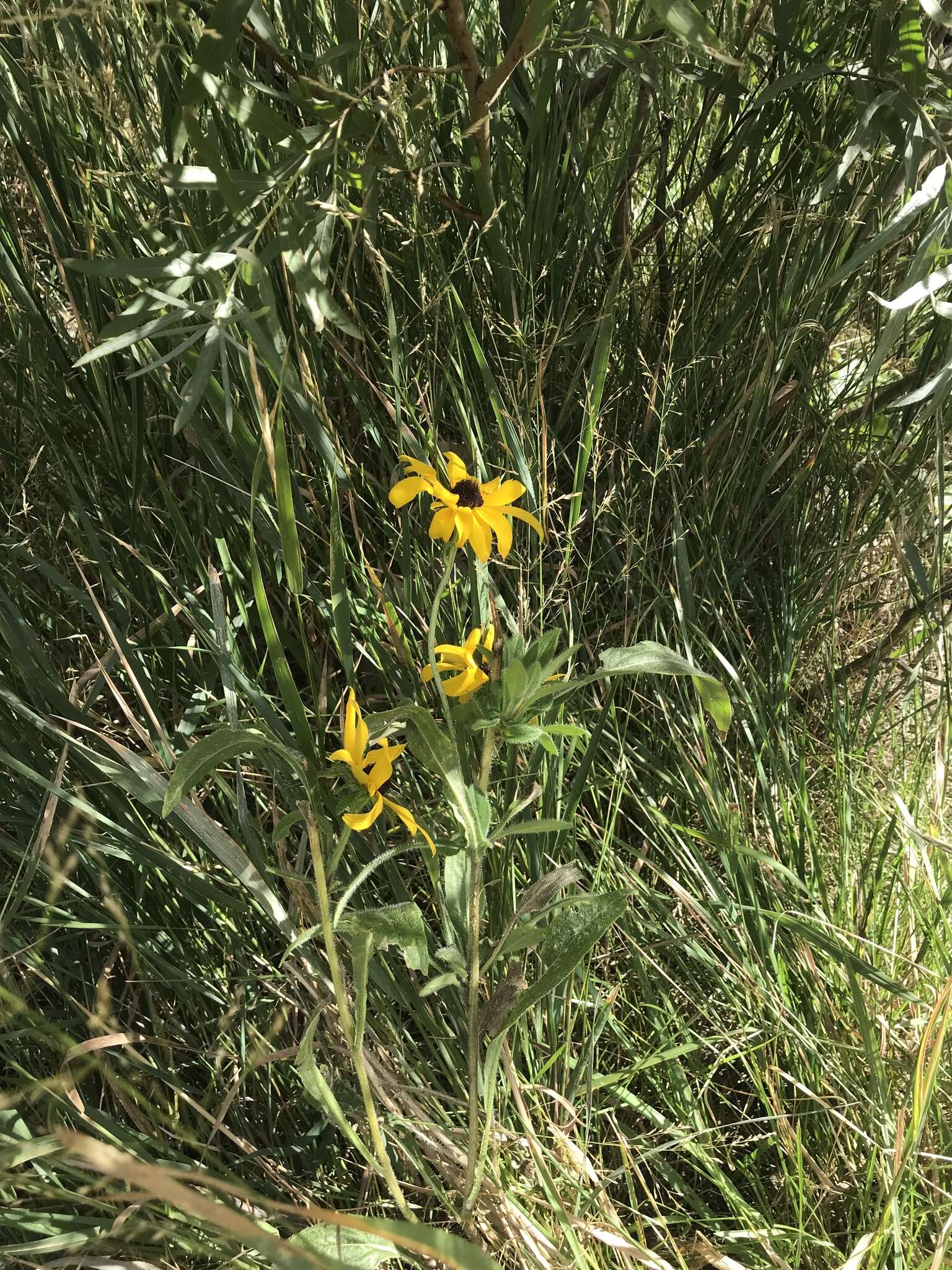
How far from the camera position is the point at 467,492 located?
0.68 m

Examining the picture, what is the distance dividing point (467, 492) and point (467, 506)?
10 mm

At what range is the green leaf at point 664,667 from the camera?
0.68m

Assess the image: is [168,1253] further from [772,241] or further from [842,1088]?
[772,241]

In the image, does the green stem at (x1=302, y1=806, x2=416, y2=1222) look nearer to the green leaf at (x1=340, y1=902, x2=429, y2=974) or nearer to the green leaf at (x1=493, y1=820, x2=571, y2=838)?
the green leaf at (x1=340, y1=902, x2=429, y2=974)

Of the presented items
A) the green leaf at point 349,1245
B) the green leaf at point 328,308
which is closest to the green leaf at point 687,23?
the green leaf at point 328,308

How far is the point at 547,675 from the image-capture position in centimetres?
66

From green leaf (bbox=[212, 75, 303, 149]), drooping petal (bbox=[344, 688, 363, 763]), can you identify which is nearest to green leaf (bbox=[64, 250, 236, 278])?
green leaf (bbox=[212, 75, 303, 149])

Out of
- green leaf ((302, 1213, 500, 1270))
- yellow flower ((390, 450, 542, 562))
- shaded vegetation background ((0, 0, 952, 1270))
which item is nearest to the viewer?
green leaf ((302, 1213, 500, 1270))

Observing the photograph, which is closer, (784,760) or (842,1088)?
(842,1088)

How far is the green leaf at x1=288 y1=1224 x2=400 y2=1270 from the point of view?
60 cm

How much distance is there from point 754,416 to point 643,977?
57 cm

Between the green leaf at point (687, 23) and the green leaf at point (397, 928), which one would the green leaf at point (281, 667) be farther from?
the green leaf at point (687, 23)

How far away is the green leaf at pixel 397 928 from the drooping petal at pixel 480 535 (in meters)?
0.23

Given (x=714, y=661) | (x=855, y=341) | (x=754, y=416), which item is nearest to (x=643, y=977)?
(x=714, y=661)
